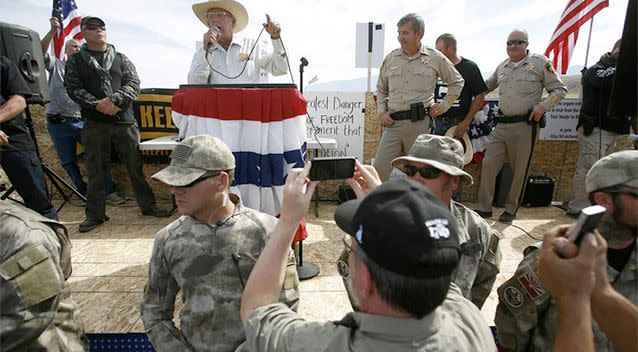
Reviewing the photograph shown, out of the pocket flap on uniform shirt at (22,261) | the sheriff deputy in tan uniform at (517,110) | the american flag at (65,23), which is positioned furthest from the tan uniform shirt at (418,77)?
the american flag at (65,23)

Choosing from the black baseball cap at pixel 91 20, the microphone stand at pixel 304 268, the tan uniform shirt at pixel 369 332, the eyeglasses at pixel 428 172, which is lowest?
the microphone stand at pixel 304 268

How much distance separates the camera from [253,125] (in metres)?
2.83

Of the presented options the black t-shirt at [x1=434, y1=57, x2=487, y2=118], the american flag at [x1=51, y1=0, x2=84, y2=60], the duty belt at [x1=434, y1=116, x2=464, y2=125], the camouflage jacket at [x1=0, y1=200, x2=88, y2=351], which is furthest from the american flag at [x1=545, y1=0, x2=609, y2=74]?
the american flag at [x1=51, y1=0, x2=84, y2=60]

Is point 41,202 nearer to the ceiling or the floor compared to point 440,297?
nearer to the floor

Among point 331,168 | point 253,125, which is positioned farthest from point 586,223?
point 253,125

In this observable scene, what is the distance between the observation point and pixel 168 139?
534 cm

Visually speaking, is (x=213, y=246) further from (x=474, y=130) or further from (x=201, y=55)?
(x=474, y=130)

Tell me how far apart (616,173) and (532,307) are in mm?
682

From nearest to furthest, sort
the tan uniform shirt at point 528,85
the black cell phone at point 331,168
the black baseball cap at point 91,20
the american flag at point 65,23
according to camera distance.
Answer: the black cell phone at point 331,168 → the black baseball cap at point 91,20 → the tan uniform shirt at point 528,85 → the american flag at point 65,23

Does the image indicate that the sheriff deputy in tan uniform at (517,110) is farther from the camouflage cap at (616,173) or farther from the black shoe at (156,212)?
the black shoe at (156,212)

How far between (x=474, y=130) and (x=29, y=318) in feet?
18.7

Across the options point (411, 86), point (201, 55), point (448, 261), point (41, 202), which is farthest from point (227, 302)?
point (411, 86)

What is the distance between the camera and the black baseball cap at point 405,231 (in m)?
0.82

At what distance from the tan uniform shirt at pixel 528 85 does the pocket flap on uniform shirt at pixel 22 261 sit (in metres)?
5.00
